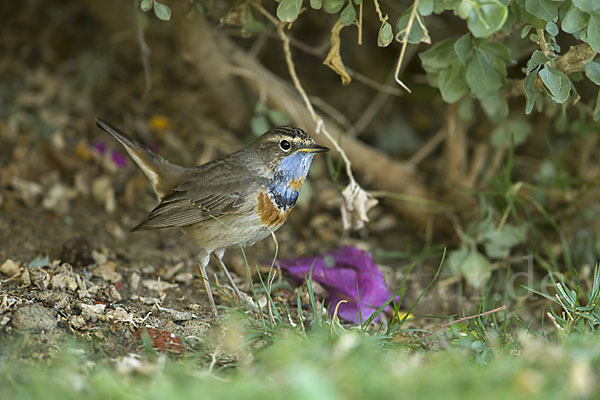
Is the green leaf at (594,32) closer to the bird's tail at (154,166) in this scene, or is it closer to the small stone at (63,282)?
the bird's tail at (154,166)

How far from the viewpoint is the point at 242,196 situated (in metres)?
4.62

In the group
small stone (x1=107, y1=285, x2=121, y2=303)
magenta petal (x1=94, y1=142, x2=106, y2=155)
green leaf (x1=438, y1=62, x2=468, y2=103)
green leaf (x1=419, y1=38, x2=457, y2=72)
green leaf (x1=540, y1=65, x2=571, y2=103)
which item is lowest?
small stone (x1=107, y1=285, x2=121, y2=303)

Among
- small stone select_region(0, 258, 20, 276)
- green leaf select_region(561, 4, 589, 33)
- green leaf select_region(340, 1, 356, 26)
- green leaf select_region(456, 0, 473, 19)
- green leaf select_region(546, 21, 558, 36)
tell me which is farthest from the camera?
small stone select_region(0, 258, 20, 276)

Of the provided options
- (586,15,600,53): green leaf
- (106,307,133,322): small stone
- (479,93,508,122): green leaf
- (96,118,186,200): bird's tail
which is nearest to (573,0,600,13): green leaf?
(586,15,600,53): green leaf

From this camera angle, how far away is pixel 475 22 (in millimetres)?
3582

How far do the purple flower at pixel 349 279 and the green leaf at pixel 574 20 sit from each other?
6.30 ft

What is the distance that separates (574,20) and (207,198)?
248 cm

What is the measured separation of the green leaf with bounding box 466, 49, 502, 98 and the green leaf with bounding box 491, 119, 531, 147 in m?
1.20

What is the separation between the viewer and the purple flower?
15.1ft

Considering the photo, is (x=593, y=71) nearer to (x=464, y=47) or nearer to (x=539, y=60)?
(x=539, y=60)

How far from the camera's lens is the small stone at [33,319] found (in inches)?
143

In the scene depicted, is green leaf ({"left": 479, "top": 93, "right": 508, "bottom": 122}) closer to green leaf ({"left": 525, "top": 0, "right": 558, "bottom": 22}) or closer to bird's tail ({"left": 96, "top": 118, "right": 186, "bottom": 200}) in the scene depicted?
green leaf ({"left": 525, "top": 0, "right": 558, "bottom": 22})

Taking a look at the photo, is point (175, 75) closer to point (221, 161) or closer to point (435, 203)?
point (221, 161)

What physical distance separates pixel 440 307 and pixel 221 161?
6.39 ft
